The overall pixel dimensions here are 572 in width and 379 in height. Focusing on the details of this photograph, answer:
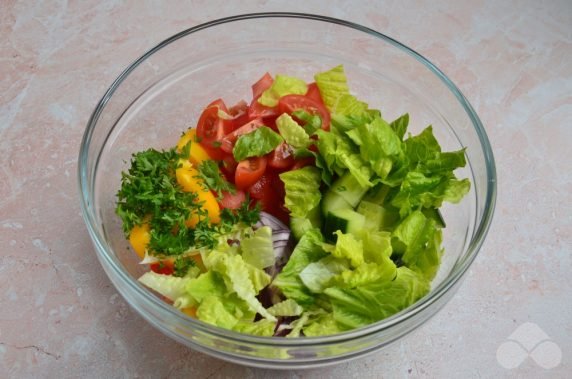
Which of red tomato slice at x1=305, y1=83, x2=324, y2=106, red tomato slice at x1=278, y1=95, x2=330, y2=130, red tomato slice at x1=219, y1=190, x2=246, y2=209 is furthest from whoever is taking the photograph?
red tomato slice at x1=305, y1=83, x2=324, y2=106

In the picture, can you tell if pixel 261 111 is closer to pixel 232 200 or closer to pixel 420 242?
pixel 232 200

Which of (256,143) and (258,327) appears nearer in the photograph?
(258,327)

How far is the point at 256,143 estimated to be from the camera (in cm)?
179

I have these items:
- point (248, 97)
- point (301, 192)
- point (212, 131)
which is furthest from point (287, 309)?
point (248, 97)

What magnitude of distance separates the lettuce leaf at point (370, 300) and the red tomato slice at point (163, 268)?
40cm

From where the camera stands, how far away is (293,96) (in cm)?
189

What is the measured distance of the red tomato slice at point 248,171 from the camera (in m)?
1.79

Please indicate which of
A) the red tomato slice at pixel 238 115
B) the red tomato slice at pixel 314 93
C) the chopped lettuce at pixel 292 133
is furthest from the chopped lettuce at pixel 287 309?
the red tomato slice at pixel 314 93

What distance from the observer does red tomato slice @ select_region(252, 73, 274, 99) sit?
1997 millimetres

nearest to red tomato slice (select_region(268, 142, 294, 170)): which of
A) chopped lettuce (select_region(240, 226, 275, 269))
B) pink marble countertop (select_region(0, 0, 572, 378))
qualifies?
chopped lettuce (select_region(240, 226, 275, 269))

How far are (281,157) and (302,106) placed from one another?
0.55ft

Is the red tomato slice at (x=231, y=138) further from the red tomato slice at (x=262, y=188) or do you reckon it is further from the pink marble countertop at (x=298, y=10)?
the pink marble countertop at (x=298, y=10)

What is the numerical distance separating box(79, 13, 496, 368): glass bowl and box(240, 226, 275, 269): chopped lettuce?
0.25 meters

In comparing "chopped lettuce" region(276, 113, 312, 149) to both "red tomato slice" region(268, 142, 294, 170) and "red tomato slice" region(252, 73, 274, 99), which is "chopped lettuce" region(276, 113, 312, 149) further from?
"red tomato slice" region(252, 73, 274, 99)
